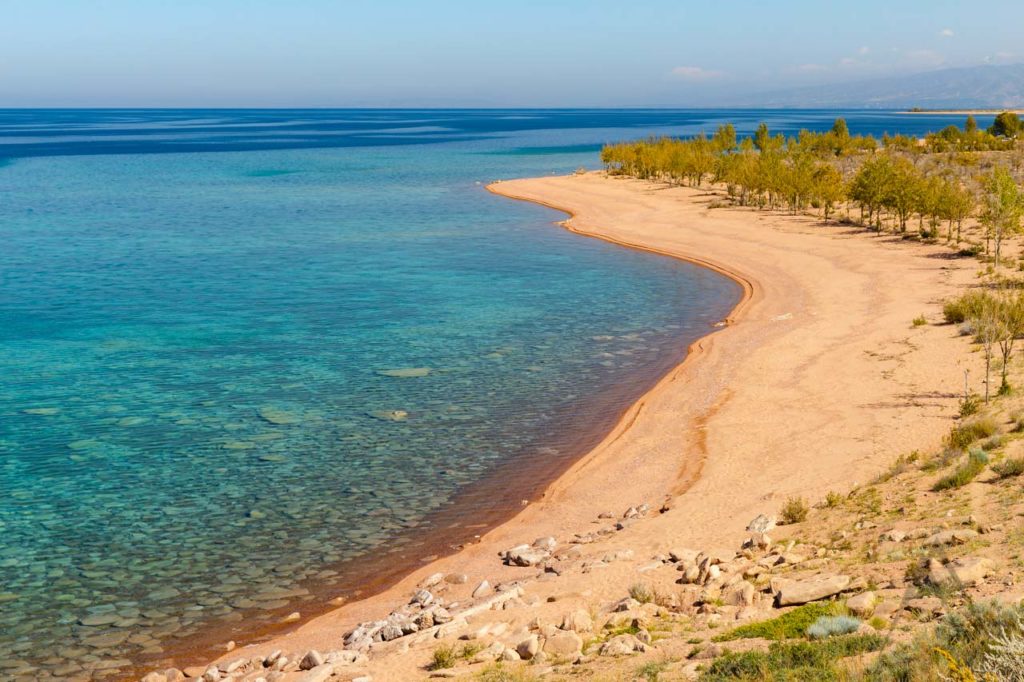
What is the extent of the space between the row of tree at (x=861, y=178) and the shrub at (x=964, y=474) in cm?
3058

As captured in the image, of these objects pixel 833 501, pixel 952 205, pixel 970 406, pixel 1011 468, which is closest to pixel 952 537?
pixel 1011 468

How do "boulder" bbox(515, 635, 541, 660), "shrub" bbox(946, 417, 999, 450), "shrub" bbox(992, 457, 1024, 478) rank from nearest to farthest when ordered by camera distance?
Result: 1. "boulder" bbox(515, 635, 541, 660)
2. "shrub" bbox(992, 457, 1024, 478)
3. "shrub" bbox(946, 417, 999, 450)

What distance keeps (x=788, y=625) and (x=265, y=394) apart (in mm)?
20496

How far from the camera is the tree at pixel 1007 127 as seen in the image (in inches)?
4850

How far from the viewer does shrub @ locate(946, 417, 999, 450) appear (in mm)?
18953

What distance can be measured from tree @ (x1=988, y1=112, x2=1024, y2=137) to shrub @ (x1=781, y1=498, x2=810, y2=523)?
411 feet

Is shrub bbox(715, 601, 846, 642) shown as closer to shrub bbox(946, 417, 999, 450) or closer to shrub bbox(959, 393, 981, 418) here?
shrub bbox(946, 417, 999, 450)

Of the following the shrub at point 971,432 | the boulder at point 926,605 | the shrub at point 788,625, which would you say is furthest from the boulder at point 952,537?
the shrub at point 971,432

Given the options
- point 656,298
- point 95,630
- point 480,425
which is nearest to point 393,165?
point 656,298

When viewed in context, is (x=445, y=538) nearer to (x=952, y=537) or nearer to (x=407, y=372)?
(x=952, y=537)

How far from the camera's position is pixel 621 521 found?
19.2 meters

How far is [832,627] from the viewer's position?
1127 centimetres

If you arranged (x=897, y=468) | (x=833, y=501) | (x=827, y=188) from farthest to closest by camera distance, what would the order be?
(x=827, y=188), (x=897, y=468), (x=833, y=501)

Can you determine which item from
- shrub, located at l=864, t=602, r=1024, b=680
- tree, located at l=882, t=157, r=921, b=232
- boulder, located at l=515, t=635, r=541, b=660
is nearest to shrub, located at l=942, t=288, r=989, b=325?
shrub, located at l=864, t=602, r=1024, b=680
